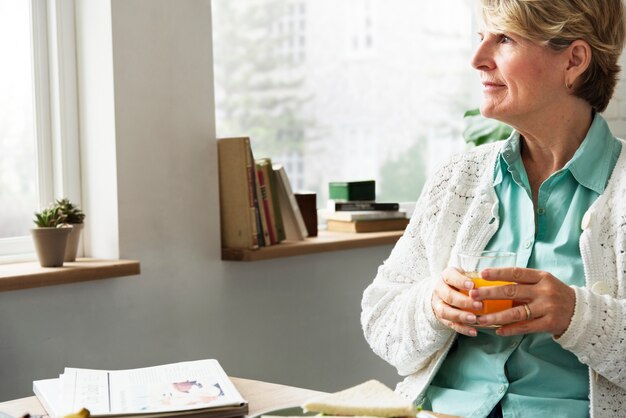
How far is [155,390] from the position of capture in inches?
53.7

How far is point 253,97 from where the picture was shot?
303 cm

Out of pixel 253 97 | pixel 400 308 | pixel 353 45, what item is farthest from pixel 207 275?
pixel 353 45

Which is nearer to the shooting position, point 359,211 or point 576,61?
point 576,61

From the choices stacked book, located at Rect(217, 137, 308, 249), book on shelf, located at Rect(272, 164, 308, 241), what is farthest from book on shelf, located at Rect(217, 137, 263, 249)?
book on shelf, located at Rect(272, 164, 308, 241)

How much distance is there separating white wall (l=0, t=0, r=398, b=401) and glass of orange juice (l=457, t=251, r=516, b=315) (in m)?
1.16

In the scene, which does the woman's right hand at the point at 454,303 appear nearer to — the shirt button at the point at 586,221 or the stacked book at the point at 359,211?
the shirt button at the point at 586,221

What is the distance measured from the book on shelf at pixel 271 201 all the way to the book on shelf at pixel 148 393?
47.0 inches

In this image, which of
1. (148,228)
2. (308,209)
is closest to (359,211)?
(308,209)

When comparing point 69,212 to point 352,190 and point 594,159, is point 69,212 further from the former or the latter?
point 594,159

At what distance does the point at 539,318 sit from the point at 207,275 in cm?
130

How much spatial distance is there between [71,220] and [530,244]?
3.91 ft

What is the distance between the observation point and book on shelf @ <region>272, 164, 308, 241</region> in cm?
276

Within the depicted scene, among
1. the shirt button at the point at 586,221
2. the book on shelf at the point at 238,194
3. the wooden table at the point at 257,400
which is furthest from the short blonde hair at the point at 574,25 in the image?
the book on shelf at the point at 238,194

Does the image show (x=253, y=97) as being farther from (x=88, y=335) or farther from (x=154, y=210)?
(x=88, y=335)
